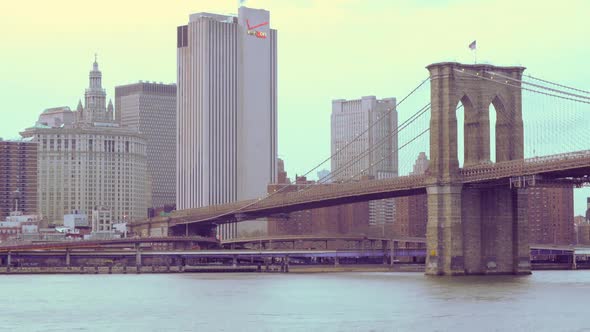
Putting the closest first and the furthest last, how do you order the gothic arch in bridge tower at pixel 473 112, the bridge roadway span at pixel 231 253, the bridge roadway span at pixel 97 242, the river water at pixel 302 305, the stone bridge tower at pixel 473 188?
the river water at pixel 302 305 < the stone bridge tower at pixel 473 188 < the gothic arch in bridge tower at pixel 473 112 < the bridge roadway span at pixel 231 253 < the bridge roadway span at pixel 97 242

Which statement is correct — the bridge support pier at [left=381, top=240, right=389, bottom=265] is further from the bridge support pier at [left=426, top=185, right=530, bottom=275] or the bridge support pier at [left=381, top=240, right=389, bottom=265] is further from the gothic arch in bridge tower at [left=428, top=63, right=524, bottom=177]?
the gothic arch in bridge tower at [left=428, top=63, right=524, bottom=177]

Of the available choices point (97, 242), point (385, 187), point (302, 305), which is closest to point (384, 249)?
point (97, 242)

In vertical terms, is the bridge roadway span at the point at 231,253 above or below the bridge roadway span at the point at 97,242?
below

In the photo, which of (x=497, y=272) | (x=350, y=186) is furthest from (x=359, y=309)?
(x=350, y=186)

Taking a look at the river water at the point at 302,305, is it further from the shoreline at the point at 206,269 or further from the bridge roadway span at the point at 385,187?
the shoreline at the point at 206,269

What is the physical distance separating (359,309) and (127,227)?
124867mm

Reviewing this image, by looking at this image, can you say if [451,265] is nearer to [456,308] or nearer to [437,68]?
[437,68]

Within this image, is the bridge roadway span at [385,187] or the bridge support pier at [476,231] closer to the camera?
the bridge roadway span at [385,187]

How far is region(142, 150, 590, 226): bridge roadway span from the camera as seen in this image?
85.8m

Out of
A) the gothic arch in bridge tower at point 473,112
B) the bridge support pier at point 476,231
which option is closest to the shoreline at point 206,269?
the bridge support pier at point 476,231

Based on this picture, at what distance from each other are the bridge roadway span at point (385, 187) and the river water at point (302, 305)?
7.45m

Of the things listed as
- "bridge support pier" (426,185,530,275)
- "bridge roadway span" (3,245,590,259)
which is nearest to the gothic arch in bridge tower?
"bridge support pier" (426,185,530,275)

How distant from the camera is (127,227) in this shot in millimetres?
187125

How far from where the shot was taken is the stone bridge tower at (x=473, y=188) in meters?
95.8
